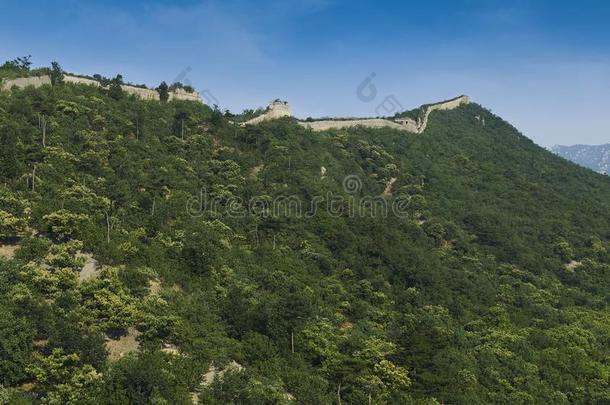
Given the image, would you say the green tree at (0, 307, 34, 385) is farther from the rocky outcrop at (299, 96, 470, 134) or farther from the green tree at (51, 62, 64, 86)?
the rocky outcrop at (299, 96, 470, 134)

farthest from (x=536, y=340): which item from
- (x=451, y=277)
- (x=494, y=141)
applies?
(x=494, y=141)

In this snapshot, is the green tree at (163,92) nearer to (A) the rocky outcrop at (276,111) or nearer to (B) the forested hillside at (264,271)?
(B) the forested hillside at (264,271)

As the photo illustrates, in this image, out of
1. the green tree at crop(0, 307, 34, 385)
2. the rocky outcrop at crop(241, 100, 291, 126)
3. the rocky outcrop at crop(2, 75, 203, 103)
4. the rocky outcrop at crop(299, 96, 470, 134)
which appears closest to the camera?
the green tree at crop(0, 307, 34, 385)

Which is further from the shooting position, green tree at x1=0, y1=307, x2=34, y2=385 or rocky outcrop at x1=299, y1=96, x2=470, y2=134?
rocky outcrop at x1=299, y1=96, x2=470, y2=134

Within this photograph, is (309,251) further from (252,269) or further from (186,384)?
(186,384)

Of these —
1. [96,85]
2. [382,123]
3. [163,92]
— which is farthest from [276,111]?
[96,85]

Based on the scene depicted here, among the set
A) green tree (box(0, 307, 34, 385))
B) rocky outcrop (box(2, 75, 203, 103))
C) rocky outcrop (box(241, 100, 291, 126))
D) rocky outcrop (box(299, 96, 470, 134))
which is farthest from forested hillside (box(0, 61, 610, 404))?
rocky outcrop (box(299, 96, 470, 134))

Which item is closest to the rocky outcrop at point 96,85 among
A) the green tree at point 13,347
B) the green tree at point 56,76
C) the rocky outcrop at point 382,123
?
the green tree at point 56,76
